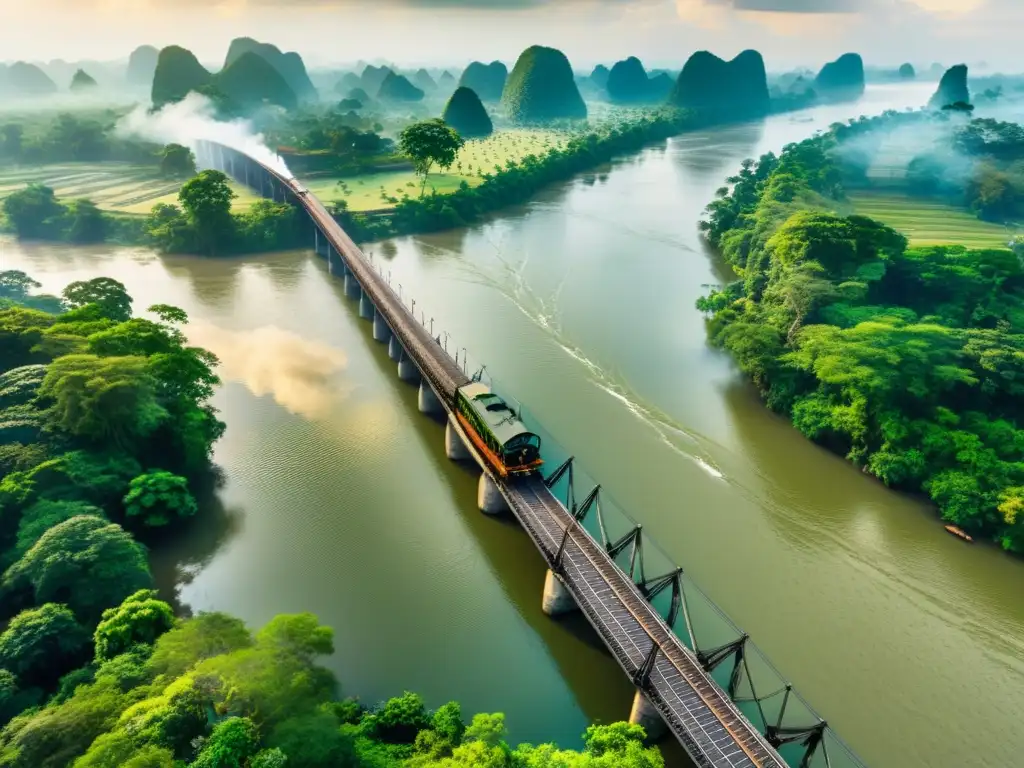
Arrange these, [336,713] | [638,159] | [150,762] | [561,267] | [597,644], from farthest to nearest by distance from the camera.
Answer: [638,159] → [561,267] → [597,644] → [336,713] → [150,762]

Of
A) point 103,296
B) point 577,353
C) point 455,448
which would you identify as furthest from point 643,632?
point 103,296

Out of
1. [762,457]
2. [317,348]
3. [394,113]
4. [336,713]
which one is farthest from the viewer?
[394,113]

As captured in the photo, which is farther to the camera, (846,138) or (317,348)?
(846,138)

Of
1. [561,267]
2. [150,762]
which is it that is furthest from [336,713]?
[561,267]

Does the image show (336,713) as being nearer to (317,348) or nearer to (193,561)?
(193,561)

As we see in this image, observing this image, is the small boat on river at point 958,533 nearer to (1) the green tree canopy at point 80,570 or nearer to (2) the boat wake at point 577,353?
(2) the boat wake at point 577,353

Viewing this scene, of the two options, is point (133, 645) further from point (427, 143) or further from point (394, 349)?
point (427, 143)
